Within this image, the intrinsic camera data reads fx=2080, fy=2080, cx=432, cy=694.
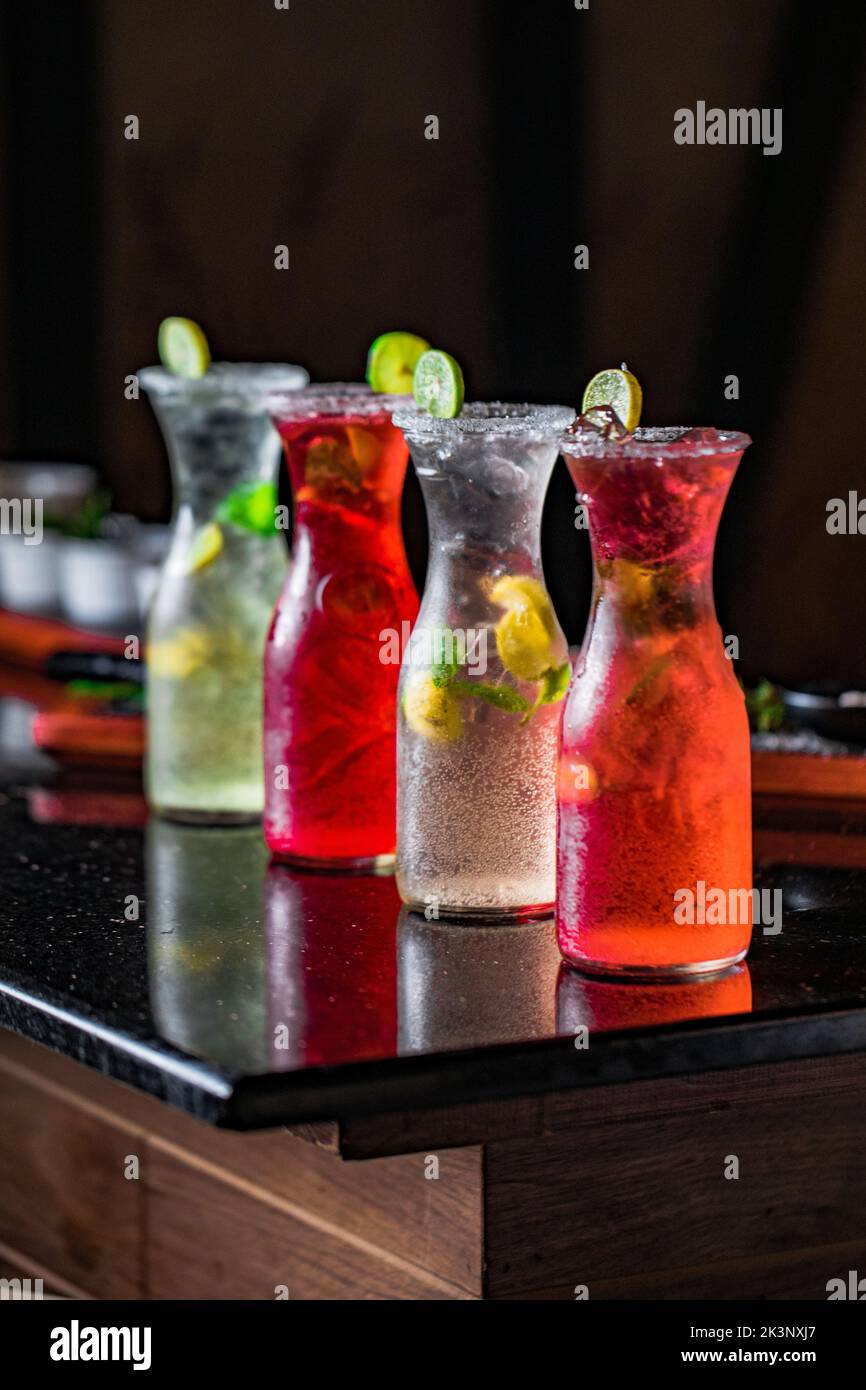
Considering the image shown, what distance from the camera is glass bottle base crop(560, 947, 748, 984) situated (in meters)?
1.22

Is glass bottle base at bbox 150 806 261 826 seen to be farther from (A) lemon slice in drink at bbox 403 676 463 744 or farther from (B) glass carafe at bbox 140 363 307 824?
(A) lemon slice in drink at bbox 403 676 463 744

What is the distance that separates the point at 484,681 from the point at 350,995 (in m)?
0.24

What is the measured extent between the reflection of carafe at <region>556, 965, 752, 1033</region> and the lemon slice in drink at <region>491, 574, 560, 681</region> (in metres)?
0.20

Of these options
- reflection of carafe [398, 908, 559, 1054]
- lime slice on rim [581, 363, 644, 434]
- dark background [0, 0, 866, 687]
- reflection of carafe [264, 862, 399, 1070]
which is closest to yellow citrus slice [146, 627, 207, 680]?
reflection of carafe [264, 862, 399, 1070]

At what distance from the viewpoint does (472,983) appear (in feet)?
4.03

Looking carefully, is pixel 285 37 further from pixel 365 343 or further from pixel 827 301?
pixel 827 301

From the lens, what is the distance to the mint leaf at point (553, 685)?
52.9 inches

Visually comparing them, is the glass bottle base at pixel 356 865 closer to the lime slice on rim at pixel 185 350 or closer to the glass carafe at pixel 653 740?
the glass carafe at pixel 653 740

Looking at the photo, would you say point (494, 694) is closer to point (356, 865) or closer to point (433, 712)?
point (433, 712)

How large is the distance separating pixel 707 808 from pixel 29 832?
736 millimetres

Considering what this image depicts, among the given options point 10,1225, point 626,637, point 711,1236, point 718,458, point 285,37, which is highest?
point 285,37

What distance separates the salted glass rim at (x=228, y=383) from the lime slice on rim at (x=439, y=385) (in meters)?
0.30

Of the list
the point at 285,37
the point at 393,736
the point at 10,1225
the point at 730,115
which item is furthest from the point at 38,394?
the point at 393,736

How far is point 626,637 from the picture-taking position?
3.98 feet
